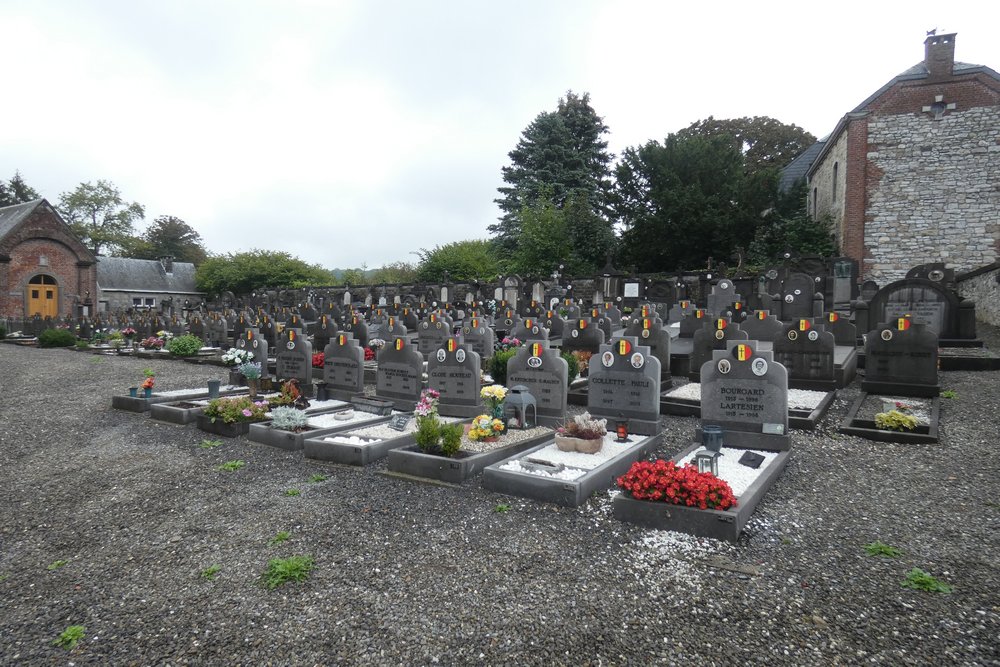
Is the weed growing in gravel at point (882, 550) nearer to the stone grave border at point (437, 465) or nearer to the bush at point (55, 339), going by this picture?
the stone grave border at point (437, 465)

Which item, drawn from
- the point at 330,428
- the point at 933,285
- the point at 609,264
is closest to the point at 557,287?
the point at 609,264

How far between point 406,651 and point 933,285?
16772 millimetres

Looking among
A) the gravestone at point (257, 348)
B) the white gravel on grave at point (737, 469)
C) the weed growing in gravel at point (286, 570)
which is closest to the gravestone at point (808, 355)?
the white gravel on grave at point (737, 469)

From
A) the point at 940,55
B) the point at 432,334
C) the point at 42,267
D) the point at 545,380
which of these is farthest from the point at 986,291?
the point at 42,267

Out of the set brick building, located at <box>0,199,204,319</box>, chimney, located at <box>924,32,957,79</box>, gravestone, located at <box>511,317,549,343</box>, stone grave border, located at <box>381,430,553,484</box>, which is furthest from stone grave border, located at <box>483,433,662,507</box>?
brick building, located at <box>0,199,204,319</box>

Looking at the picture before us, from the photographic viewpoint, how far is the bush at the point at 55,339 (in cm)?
2309

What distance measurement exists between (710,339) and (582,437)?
20.0 ft

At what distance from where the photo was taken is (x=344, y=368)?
10672 millimetres

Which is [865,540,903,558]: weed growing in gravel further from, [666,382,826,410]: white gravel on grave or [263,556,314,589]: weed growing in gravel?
[666,382,826,410]: white gravel on grave

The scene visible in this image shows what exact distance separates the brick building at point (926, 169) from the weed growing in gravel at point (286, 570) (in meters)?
28.2

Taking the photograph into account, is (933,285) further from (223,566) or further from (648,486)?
(223,566)

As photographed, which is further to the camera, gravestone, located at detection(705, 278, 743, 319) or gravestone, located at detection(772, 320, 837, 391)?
gravestone, located at detection(705, 278, 743, 319)

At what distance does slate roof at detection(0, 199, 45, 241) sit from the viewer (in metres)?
34.7

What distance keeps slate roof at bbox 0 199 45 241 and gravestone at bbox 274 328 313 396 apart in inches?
1376
